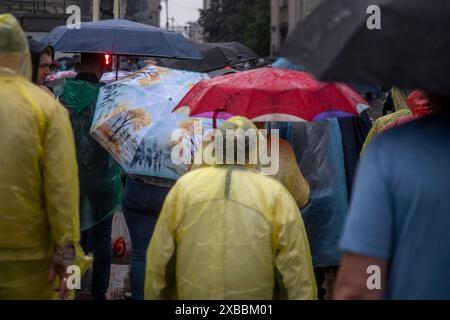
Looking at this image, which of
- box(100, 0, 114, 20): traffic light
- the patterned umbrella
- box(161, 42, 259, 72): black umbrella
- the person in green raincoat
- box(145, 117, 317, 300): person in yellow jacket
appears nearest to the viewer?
box(145, 117, 317, 300): person in yellow jacket

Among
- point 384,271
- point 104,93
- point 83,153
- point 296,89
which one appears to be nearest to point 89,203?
point 83,153

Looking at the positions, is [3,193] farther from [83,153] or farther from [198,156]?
[83,153]

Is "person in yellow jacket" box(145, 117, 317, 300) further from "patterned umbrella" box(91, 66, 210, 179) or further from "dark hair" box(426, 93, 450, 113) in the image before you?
"patterned umbrella" box(91, 66, 210, 179)

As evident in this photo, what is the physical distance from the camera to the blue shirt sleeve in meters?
2.88

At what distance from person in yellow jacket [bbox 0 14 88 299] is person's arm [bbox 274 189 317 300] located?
92cm

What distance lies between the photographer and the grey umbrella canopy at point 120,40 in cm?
802

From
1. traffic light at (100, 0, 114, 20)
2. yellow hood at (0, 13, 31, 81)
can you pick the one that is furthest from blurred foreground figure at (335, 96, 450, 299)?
traffic light at (100, 0, 114, 20)

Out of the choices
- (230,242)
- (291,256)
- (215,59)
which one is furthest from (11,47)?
(215,59)

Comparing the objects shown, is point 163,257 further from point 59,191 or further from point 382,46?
point 382,46

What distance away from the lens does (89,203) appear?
664 centimetres

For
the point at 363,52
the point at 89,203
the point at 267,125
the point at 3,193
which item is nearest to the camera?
the point at 363,52

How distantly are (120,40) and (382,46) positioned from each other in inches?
221

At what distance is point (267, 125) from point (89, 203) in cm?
146

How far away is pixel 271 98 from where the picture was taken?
5.35m
